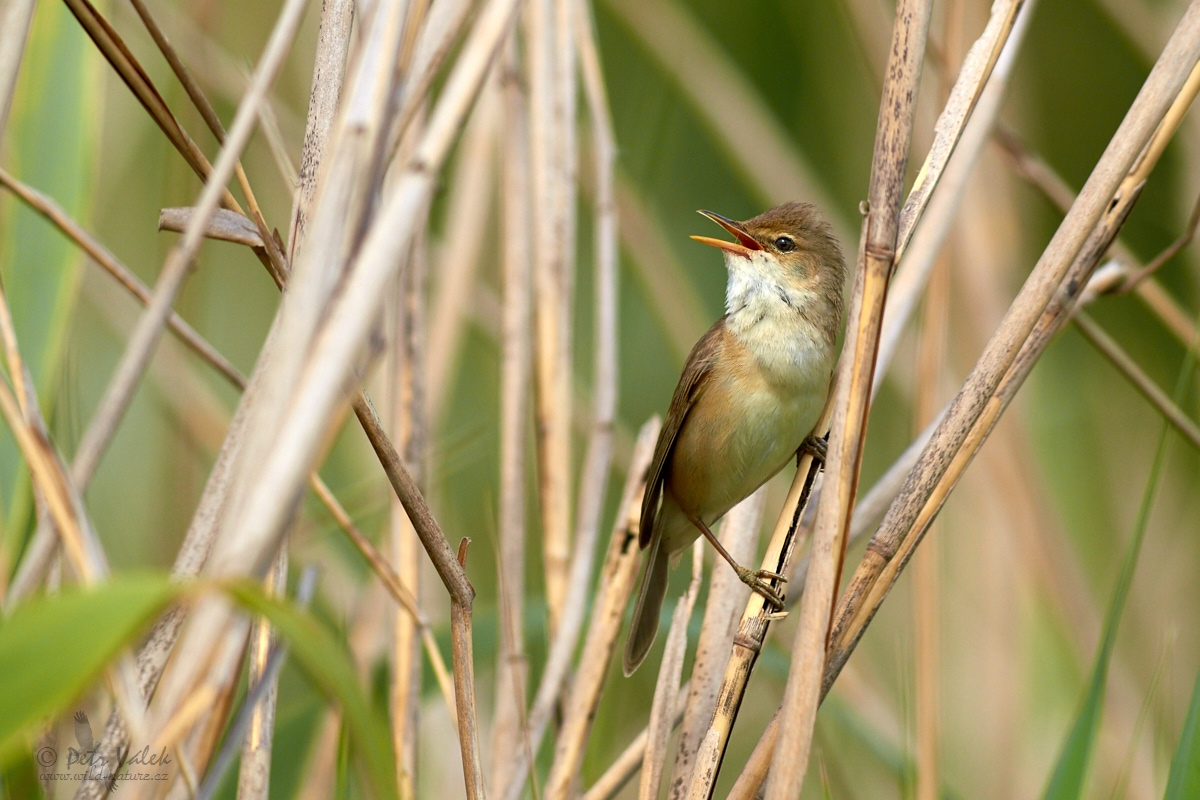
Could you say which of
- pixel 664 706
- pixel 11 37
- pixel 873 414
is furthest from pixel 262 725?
pixel 873 414

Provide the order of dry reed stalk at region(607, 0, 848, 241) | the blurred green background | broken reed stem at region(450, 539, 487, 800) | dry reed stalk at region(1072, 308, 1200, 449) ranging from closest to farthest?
broken reed stem at region(450, 539, 487, 800) → dry reed stalk at region(1072, 308, 1200, 449) → the blurred green background → dry reed stalk at region(607, 0, 848, 241)

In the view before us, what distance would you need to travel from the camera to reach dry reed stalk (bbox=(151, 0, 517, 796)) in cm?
95

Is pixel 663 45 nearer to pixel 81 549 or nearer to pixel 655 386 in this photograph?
pixel 655 386

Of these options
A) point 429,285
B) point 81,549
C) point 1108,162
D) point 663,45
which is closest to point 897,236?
point 1108,162

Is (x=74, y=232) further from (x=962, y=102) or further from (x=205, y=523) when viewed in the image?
(x=962, y=102)

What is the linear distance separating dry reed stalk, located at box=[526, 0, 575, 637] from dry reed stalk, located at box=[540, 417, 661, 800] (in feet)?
0.68

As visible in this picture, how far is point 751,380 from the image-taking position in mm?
2467

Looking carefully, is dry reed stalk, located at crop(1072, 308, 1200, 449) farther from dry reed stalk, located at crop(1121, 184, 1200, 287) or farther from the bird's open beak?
the bird's open beak

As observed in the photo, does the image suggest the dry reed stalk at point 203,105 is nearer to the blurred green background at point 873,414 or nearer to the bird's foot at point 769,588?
the blurred green background at point 873,414

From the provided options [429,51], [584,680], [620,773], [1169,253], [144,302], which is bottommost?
[620,773]

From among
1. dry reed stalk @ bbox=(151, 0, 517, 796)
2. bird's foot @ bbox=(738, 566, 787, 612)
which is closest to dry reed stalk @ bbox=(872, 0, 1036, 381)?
bird's foot @ bbox=(738, 566, 787, 612)

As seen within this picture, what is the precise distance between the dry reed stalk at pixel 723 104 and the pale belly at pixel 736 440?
990mm

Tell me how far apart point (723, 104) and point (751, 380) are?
1192 mm

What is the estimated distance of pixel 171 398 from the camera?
3018 mm
